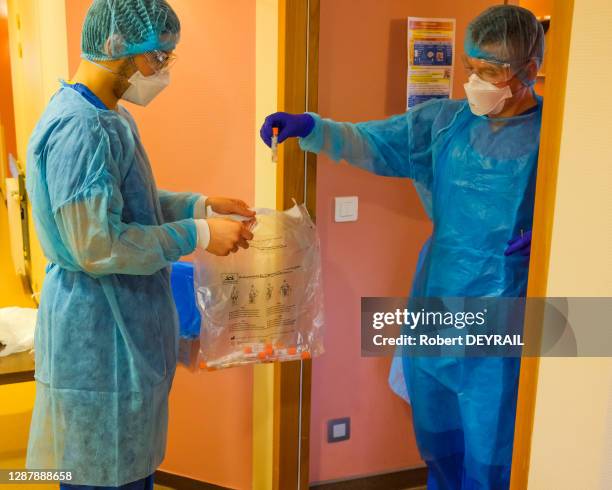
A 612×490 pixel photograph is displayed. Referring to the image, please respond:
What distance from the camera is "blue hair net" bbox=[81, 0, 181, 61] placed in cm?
133

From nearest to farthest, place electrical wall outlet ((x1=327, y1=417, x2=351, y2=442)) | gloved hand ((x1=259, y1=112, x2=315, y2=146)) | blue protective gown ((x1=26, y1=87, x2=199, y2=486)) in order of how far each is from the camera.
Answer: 1. blue protective gown ((x1=26, y1=87, x2=199, y2=486))
2. gloved hand ((x1=259, y1=112, x2=315, y2=146))
3. electrical wall outlet ((x1=327, y1=417, x2=351, y2=442))

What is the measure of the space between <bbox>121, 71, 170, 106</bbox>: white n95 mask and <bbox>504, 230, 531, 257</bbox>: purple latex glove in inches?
35.4

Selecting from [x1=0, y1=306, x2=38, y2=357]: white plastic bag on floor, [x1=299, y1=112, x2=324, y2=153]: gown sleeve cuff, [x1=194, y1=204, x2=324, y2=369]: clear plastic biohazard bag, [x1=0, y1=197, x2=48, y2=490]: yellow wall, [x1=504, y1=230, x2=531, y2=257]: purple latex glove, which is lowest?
[x1=0, y1=197, x2=48, y2=490]: yellow wall

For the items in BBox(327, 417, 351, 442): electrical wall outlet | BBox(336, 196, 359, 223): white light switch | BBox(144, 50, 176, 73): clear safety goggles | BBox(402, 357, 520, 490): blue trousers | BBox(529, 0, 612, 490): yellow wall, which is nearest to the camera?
BBox(529, 0, 612, 490): yellow wall

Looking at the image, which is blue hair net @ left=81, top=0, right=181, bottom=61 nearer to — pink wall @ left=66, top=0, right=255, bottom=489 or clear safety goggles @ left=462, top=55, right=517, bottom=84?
pink wall @ left=66, top=0, right=255, bottom=489

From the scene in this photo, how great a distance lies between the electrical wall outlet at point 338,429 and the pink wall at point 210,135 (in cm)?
28

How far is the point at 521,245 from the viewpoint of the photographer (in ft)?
4.98

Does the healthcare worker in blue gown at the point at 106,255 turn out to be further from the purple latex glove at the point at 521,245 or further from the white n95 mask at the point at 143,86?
the purple latex glove at the point at 521,245

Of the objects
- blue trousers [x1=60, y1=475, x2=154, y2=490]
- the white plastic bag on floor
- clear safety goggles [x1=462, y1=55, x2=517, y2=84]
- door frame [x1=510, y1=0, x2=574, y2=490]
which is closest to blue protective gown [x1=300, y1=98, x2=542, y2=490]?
clear safety goggles [x1=462, y1=55, x2=517, y2=84]

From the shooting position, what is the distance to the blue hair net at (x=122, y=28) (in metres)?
1.33

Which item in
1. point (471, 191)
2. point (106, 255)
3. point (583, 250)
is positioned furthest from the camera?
point (471, 191)

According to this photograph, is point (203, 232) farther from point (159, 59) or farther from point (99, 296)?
point (159, 59)

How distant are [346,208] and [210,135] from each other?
1.61 ft

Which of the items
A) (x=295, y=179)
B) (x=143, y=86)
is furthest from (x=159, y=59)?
(x=295, y=179)
